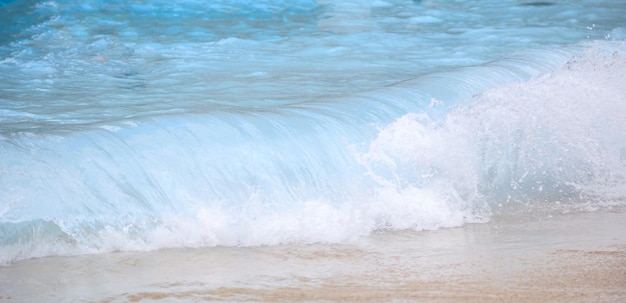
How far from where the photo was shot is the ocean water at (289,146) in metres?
2.57

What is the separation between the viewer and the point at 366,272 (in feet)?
7.18

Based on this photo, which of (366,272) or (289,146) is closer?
(366,272)

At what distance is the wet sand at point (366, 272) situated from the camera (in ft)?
6.49

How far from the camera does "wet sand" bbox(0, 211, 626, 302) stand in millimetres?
1979

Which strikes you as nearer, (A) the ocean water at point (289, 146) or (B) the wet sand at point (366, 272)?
(B) the wet sand at point (366, 272)

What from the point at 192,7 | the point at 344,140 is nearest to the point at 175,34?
the point at 192,7

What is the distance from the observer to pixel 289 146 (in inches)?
126

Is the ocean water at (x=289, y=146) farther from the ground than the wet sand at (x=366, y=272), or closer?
farther from the ground

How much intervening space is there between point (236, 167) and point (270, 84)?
67.6 inches

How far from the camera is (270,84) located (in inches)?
181

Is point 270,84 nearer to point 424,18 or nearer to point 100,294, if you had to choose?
point 100,294

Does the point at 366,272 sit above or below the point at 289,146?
below

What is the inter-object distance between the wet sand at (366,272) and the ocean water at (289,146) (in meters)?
0.15

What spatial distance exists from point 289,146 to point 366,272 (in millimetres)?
1093
